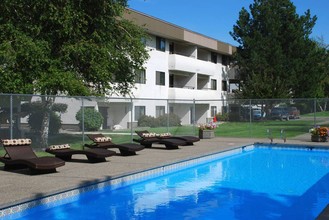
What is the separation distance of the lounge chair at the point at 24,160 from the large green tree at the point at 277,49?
32997mm

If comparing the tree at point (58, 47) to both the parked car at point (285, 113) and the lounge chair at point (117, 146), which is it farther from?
the parked car at point (285, 113)

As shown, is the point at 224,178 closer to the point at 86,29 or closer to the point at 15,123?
the point at 15,123

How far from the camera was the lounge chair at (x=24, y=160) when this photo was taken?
10.9 metres

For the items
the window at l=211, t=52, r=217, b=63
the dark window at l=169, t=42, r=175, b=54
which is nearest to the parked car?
the dark window at l=169, t=42, r=175, b=54

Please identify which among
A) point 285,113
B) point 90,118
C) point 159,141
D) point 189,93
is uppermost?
point 189,93

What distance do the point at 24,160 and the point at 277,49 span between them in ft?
124

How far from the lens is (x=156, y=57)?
3728cm

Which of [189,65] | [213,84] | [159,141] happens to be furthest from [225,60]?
[159,141]

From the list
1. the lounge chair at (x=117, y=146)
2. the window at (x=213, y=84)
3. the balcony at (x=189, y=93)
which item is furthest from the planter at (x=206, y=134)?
the window at (x=213, y=84)

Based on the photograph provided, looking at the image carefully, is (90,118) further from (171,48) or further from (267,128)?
(171,48)

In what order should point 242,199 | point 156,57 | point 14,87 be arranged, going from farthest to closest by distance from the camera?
point 156,57 → point 14,87 → point 242,199

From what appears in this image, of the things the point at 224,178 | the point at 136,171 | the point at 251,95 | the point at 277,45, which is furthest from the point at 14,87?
the point at 277,45

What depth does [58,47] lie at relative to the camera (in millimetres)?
18594

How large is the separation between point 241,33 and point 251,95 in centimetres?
933
